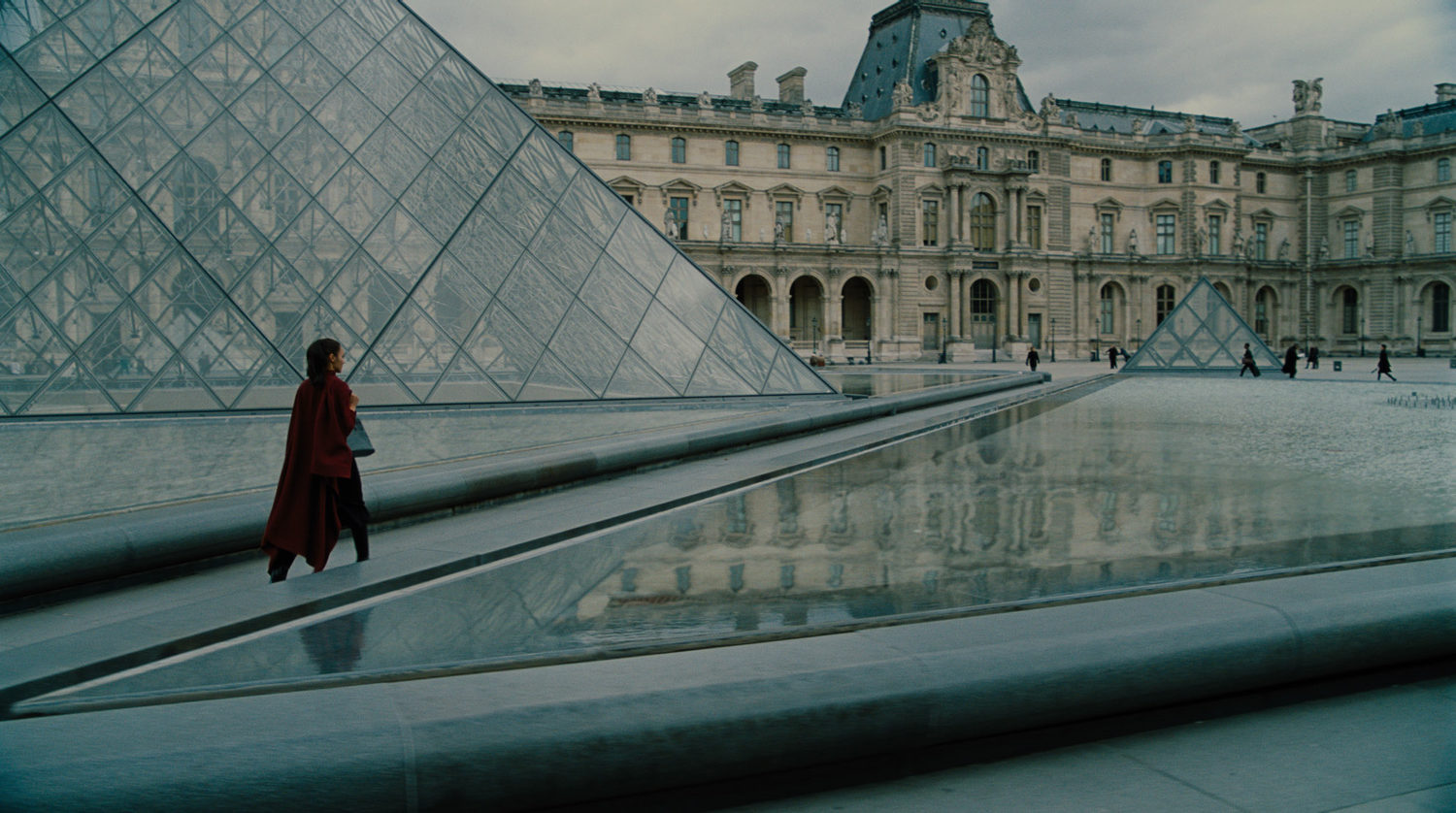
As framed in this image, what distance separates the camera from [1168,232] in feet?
196

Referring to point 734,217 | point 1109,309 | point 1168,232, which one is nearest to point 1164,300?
point 1109,309

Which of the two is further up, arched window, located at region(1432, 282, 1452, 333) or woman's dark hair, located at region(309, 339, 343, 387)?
arched window, located at region(1432, 282, 1452, 333)

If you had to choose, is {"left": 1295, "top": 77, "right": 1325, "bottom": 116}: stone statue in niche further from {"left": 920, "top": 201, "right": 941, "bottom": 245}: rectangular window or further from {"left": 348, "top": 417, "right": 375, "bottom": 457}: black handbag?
{"left": 348, "top": 417, "right": 375, "bottom": 457}: black handbag

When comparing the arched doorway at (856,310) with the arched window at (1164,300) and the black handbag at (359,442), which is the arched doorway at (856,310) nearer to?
the arched window at (1164,300)

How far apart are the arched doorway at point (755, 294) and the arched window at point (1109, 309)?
69.1 feet

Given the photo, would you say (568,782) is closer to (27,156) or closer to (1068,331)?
(27,156)

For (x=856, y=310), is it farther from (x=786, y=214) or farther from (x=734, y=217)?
(x=734, y=217)

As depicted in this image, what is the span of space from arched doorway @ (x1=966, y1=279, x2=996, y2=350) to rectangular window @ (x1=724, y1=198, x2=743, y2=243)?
524 inches

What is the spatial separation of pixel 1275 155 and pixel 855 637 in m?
70.3

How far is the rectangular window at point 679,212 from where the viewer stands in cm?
5044

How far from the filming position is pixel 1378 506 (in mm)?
6660

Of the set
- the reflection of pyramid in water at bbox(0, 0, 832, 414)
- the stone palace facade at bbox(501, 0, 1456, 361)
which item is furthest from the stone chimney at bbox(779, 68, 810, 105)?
the reflection of pyramid in water at bbox(0, 0, 832, 414)

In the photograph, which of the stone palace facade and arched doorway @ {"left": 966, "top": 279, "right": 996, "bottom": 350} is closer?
the stone palace facade

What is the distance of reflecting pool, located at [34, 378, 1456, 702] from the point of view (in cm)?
379
